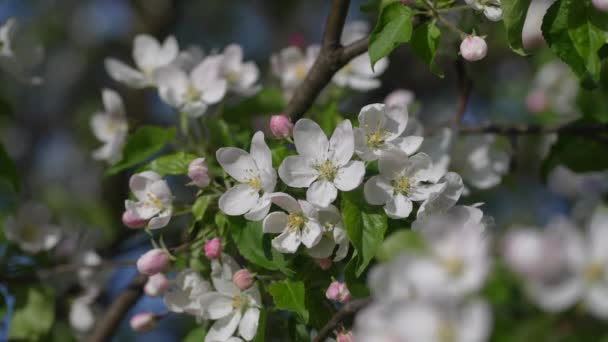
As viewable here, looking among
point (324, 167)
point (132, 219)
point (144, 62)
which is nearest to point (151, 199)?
point (132, 219)

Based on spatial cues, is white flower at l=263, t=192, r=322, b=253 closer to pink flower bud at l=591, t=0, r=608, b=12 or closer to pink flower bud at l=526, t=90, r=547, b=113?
pink flower bud at l=591, t=0, r=608, b=12

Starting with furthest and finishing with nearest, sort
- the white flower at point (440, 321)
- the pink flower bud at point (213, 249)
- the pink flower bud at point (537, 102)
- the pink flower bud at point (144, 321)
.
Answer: the pink flower bud at point (537, 102)
the pink flower bud at point (144, 321)
the pink flower bud at point (213, 249)
the white flower at point (440, 321)

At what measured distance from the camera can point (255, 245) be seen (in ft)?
5.98

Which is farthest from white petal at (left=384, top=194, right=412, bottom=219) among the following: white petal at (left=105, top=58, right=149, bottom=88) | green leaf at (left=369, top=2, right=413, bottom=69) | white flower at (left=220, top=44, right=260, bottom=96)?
white petal at (left=105, top=58, right=149, bottom=88)

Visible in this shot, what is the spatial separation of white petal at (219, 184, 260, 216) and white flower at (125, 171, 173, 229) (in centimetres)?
23

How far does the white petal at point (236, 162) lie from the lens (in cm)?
187

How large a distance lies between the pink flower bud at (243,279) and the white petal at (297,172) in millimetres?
242

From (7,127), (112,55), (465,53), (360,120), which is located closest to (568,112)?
(465,53)

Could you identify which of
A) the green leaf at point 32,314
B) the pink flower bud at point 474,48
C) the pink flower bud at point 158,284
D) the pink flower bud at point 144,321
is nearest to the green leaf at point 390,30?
the pink flower bud at point 474,48

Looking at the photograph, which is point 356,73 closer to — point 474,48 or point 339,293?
point 474,48

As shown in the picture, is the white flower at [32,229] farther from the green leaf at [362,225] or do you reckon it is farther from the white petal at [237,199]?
the green leaf at [362,225]

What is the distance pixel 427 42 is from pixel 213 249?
0.70 meters

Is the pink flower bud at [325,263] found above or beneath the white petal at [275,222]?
beneath

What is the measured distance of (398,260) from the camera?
113cm
